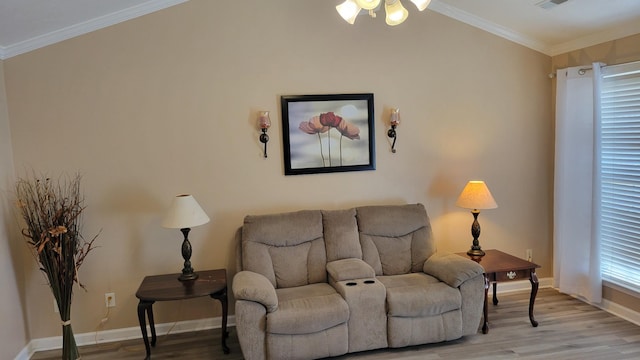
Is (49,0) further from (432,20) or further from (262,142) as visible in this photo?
(432,20)

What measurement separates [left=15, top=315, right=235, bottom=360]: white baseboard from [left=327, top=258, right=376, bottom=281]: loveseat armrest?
110 centimetres

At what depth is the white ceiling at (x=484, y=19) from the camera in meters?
2.76

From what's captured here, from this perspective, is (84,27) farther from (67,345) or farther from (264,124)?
(67,345)

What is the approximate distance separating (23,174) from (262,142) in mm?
1869

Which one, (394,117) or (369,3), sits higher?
(369,3)

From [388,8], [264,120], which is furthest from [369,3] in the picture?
[264,120]

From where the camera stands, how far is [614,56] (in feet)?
11.2

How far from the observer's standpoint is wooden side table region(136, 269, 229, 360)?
2.87m

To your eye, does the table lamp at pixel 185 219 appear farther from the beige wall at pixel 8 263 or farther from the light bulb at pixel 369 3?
the light bulb at pixel 369 3

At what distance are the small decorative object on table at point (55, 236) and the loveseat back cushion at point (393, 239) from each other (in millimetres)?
2218

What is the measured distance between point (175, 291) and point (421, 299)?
178cm

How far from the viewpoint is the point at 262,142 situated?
11.5 ft

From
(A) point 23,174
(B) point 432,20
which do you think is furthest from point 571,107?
(A) point 23,174

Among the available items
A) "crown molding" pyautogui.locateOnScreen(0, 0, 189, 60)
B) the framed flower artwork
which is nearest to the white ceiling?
"crown molding" pyautogui.locateOnScreen(0, 0, 189, 60)
